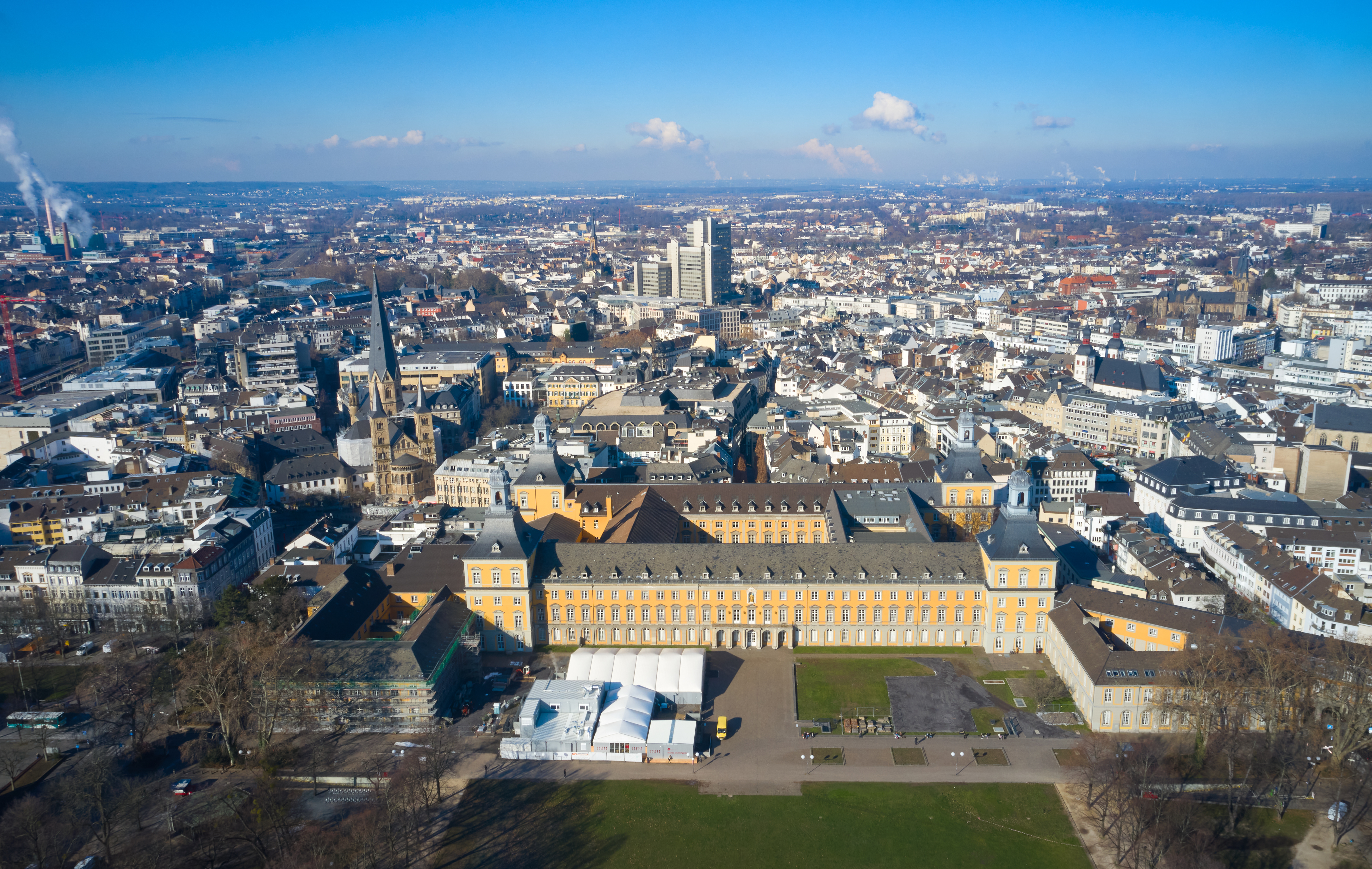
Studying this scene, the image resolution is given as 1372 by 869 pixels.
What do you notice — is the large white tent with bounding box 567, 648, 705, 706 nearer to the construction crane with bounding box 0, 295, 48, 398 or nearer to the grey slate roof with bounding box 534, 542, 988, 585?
the grey slate roof with bounding box 534, 542, 988, 585

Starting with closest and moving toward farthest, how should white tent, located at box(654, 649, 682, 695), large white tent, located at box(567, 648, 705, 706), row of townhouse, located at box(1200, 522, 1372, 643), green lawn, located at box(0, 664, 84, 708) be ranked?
1. large white tent, located at box(567, 648, 705, 706)
2. white tent, located at box(654, 649, 682, 695)
3. green lawn, located at box(0, 664, 84, 708)
4. row of townhouse, located at box(1200, 522, 1372, 643)

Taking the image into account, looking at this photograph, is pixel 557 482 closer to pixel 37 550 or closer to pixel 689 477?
pixel 689 477

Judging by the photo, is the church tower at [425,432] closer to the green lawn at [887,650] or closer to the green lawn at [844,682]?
the green lawn at [887,650]

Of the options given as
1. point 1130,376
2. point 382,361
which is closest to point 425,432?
point 382,361

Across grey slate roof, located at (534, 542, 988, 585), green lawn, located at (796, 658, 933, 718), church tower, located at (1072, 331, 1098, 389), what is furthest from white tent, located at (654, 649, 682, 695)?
church tower, located at (1072, 331, 1098, 389)

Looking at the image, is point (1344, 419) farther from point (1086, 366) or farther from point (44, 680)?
point (44, 680)

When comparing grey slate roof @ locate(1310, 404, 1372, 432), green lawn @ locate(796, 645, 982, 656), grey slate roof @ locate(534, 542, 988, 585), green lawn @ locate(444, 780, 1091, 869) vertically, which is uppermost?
grey slate roof @ locate(1310, 404, 1372, 432)

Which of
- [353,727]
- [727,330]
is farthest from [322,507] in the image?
[727,330]
